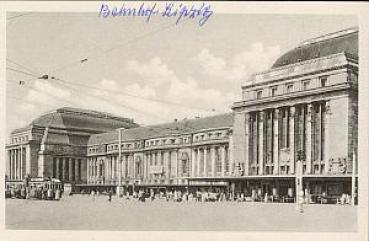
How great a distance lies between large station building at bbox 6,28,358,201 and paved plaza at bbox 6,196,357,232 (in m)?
0.25

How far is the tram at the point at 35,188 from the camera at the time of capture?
5879mm

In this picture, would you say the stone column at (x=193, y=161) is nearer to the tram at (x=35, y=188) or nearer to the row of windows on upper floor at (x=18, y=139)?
the tram at (x=35, y=188)

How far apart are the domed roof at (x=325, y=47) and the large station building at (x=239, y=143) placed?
1 cm

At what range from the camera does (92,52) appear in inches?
232

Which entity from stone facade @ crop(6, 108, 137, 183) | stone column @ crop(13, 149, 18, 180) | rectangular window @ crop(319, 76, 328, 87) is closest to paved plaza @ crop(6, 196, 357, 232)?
stone column @ crop(13, 149, 18, 180)

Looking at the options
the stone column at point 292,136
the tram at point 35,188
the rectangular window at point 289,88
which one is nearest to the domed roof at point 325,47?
the rectangular window at point 289,88

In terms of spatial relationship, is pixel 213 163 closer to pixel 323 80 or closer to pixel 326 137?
pixel 326 137

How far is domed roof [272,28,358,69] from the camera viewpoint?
5754mm

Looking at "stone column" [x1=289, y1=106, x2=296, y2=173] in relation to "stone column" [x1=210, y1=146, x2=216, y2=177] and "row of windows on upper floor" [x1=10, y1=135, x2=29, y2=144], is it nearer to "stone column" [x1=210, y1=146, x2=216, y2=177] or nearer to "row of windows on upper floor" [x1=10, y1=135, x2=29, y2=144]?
"stone column" [x1=210, y1=146, x2=216, y2=177]

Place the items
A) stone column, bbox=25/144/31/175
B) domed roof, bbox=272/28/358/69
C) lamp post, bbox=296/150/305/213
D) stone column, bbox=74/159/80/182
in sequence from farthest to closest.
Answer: stone column, bbox=74/159/80/182 → lamp post, bbox=296/150/305/213 → stone column, bbox=25/144/31/175 → domed roof, bbox=272/28/358/69

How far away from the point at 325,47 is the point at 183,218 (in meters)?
1.67

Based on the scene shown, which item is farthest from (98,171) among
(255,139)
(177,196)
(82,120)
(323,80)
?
(323,80)

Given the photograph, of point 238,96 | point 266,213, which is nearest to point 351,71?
point 238,96

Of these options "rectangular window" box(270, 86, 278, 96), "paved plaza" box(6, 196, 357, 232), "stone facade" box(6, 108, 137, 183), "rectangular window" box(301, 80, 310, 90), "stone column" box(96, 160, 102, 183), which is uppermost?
"rectangular window" box(301, 80, 310, 90)
